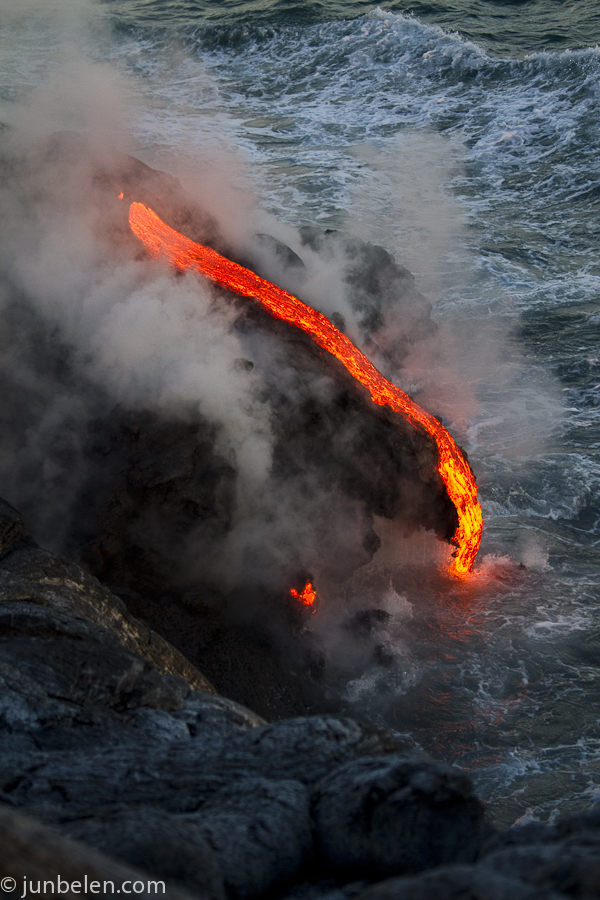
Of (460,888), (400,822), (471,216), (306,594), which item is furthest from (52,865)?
(471,216)

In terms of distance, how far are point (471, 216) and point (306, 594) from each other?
446 inches

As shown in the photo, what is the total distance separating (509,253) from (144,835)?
13.8m

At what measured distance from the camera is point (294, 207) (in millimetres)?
16578

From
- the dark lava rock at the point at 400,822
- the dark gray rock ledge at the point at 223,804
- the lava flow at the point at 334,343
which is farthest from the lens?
the lava flow at the point at 334,343

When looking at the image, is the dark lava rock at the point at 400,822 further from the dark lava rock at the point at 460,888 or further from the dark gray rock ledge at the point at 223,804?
the dark lava rock at the point at 460,888

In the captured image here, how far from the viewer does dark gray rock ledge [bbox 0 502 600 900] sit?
7.27ft

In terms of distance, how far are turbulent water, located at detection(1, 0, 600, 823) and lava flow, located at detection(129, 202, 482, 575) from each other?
0.58 m

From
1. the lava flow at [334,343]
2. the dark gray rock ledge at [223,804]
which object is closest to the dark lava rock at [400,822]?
the dark gray rock ledge at [223,804]

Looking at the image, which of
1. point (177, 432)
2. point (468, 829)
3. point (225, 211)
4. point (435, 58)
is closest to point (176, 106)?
point (435, 58)

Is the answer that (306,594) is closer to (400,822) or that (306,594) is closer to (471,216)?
(400,822)

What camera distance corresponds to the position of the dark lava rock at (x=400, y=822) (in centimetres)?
290

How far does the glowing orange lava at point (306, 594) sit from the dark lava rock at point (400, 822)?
12.5ft

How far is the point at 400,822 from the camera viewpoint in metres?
2.91

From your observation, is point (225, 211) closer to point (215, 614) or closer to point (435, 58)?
point (215, 614)
